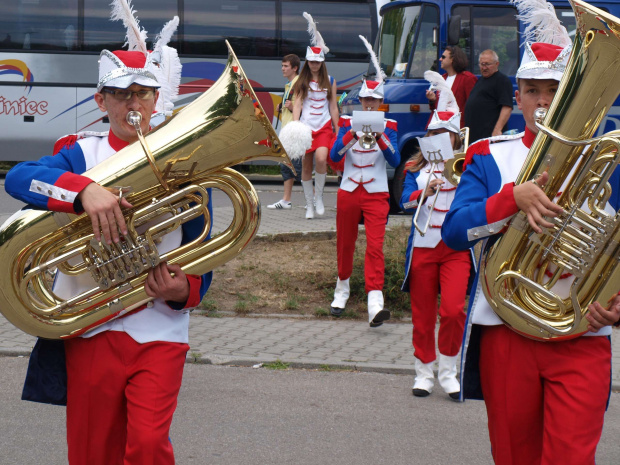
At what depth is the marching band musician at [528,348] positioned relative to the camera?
2916mm

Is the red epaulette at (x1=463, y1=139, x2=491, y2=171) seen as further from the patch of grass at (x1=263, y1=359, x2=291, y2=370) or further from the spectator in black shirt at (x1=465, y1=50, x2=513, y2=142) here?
the spectator in black shirt at (x1=465, y1=50, x2=513, y2=142)

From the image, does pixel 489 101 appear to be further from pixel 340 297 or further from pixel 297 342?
pixel 297 342

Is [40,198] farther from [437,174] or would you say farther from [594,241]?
[437,174]

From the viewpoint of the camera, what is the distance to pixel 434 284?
561 cm

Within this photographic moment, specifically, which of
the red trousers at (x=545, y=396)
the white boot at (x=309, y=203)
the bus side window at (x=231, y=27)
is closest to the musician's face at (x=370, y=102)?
the white boot at (x=309, y=203)

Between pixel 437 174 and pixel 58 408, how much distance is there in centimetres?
265

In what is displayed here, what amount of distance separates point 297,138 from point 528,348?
787cm

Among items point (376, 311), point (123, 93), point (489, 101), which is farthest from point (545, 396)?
point (489, 101)

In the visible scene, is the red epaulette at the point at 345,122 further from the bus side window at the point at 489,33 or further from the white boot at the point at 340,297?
the bus side window at the point at 489,33

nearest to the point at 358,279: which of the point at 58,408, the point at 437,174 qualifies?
the point at 437,174

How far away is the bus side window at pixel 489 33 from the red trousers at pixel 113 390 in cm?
1022

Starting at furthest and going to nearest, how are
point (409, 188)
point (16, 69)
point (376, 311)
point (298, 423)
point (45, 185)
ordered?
point (16, 69) < point (376, 311) < point (409, 188) < point (298, 423) < point (45, 185)

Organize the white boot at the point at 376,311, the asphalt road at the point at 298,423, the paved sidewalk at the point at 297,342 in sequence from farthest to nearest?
the white boot at the point at 376,311
the paved sidewalk at the point at 297,342
the asphalt road at the point at 298,423

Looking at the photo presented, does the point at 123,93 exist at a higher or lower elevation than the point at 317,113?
higher
